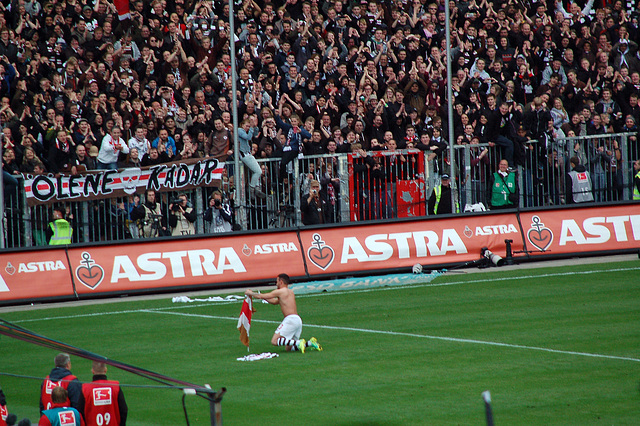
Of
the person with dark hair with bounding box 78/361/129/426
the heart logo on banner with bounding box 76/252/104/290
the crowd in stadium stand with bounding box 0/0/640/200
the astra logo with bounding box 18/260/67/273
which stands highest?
the crowd in stadium stand with bounding box 0/0/640/200

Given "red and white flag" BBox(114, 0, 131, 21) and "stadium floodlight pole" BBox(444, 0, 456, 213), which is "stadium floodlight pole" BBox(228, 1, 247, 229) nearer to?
"stadium floodlight pole" BBox(444, 0, 456, 213)

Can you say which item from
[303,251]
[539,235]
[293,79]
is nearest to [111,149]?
[303,251]

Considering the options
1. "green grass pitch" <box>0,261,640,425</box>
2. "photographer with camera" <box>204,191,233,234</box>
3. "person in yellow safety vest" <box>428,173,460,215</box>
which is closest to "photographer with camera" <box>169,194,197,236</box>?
"photographer with camera" <box>204,191,233,234</box>

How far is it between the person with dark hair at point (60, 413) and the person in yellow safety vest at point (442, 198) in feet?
54.6

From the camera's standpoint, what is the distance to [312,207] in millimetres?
24453

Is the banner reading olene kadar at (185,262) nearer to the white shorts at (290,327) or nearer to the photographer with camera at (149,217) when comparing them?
the photographer with camera at (149,217)

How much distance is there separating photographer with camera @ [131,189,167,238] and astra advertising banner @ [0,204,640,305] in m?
1.61

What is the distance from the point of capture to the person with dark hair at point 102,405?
390 inches

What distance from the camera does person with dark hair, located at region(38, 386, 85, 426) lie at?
29.7 ft

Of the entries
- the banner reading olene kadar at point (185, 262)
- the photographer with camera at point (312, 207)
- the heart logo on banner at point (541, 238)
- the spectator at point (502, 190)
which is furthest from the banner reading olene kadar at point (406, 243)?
the photographer with camera at point (312, 207)

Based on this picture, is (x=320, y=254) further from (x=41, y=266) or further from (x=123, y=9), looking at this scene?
(x=123, y=9)

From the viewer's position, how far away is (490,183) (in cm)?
2558

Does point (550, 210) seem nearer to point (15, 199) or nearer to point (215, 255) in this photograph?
point (215, 255)

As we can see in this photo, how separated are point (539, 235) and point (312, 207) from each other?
605 centimetres
